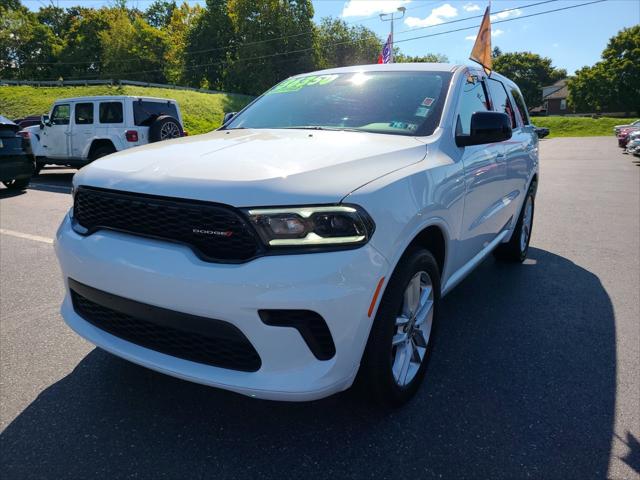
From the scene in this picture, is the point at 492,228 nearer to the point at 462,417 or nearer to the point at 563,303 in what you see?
the point at 563,303

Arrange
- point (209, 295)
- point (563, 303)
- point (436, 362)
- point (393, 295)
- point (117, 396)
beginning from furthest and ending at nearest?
point (563, 303), point (436, 362), point (117, 396), point (393, 295), point (209, 295)

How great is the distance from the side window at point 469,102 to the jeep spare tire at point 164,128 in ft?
26.9

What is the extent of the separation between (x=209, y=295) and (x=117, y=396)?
3.70 feet

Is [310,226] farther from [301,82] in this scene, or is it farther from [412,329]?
[301,82]

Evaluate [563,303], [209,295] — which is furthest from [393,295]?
[563,303]

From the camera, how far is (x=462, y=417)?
7.72 feet

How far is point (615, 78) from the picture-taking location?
56.5 m

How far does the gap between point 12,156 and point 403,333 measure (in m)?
9.26

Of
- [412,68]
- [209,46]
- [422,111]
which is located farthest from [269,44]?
[422,111]

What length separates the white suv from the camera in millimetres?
1801

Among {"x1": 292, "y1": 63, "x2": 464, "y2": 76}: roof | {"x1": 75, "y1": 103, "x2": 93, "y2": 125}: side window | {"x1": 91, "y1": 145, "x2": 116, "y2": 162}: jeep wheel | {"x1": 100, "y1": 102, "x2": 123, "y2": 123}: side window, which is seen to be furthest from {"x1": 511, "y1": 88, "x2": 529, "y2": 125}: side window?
{"x1": 75, "y1": 103, "x2": 93, "y2": 125}: side window

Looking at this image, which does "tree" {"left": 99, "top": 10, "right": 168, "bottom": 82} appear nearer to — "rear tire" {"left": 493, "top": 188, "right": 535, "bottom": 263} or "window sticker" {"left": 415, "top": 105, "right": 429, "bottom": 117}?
"rear tire" {"left": 493, "top": 188, "right": 535, "bottom": 263}

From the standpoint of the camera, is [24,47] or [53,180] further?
[24,47]

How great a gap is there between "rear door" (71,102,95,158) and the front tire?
414 inches
